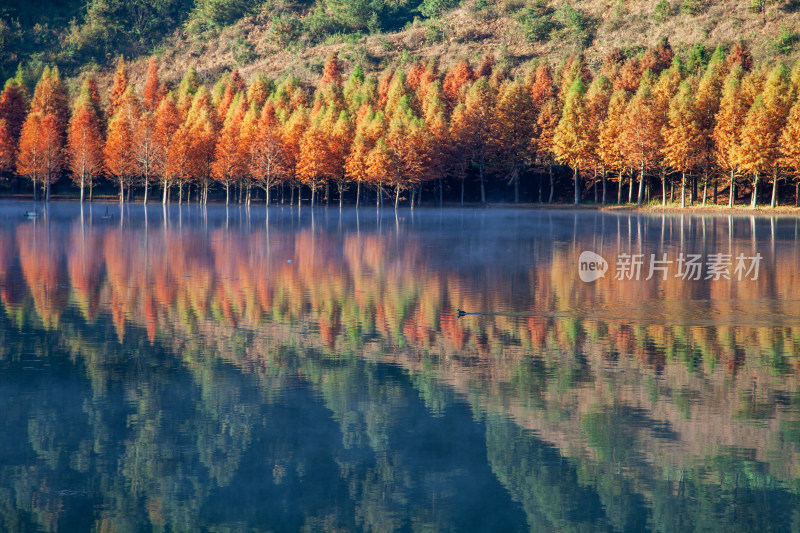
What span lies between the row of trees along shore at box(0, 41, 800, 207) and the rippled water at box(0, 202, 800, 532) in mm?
62093

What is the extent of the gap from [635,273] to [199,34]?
190m

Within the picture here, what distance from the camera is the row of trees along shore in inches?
3184

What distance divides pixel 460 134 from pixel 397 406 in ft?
280

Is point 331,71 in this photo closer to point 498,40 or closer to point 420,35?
point 420,35

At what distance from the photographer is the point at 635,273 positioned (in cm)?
2614

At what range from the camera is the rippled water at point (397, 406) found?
26.1 ft

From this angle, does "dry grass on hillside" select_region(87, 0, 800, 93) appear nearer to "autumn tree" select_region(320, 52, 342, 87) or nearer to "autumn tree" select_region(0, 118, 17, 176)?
"autumn tree" select_region(320, 52, 342, 87)

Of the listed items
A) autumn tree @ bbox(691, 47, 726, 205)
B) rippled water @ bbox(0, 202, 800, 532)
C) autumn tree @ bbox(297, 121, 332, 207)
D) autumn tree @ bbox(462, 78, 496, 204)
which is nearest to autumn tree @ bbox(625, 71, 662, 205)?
autumn tree @ bbox(691, 47, 726, 205)

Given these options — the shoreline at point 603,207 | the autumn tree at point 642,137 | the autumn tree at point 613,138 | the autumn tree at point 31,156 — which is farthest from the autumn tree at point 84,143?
the autumn tree at point 642,137

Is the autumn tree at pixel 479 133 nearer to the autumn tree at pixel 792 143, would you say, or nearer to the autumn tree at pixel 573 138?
the autumn tree at pixel 573 138

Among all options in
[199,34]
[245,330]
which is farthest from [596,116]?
[199,34]

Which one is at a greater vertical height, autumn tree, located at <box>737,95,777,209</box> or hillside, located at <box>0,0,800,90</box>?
hillside, located at <box>0,0,800,90</box>

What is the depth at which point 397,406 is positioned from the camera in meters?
10.9

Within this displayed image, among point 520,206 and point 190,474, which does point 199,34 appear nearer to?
point 520,206
